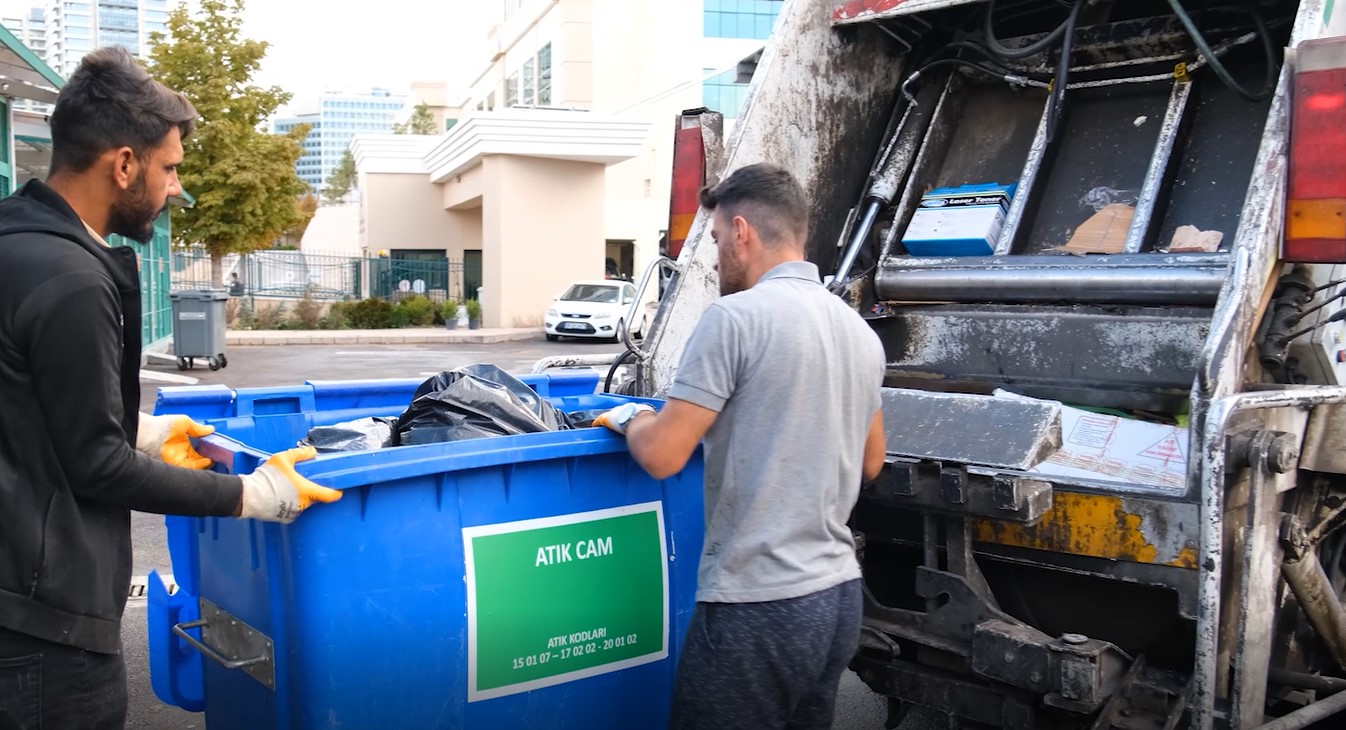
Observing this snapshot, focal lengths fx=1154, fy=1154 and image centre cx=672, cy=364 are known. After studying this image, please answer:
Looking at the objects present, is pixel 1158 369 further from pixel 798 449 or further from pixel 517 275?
pixel 517 275

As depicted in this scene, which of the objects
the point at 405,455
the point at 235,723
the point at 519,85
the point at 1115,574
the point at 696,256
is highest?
the point at 519,85

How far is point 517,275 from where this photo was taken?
83.8 ft

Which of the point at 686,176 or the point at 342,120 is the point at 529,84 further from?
the point at 342,120

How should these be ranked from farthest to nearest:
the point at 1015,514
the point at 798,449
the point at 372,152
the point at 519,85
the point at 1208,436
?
1. the point at 519,85
2. the point at 372,152
3. the point at 1015,514
4. the point at 1208,436
5. the point at 798,449

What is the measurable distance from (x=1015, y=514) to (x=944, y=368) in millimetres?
1351

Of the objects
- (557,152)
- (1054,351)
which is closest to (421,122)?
(557,152)

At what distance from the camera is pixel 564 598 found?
2.54 metres

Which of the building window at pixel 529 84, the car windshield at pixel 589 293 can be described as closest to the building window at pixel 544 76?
the building window at pixel 529 84

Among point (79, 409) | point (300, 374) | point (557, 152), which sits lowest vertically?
point (300, 374)

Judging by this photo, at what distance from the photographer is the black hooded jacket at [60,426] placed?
1.81 metres

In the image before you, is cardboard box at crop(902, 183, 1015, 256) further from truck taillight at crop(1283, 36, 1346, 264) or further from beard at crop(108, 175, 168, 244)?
beard at crop(108, 175, 168, 244)

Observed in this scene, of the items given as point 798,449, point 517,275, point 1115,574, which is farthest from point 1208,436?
point 517,275

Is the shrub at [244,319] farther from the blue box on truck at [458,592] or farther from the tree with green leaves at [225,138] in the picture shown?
the blue box on truck at [458,592]

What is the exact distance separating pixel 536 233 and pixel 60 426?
78.6 feet
